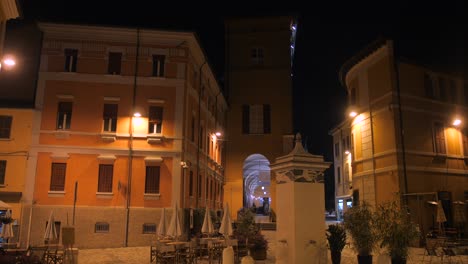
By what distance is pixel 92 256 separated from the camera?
17.7m

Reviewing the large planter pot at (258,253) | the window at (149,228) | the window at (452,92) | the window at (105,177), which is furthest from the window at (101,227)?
the window at (452,92)

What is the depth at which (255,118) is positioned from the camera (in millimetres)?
35562

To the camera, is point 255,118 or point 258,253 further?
point 255,118

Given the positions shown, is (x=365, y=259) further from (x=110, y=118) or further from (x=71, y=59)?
(x=71, y=59)

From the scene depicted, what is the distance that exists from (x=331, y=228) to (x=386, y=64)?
43.5 ft

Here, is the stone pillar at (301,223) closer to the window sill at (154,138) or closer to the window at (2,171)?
the window sill at (154,138)

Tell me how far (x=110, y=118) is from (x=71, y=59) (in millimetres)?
3749

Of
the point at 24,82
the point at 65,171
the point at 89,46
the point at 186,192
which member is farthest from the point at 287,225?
the point at 24,82

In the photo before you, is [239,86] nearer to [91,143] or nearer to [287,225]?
[91,143]

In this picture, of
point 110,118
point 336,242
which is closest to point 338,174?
point 110,118

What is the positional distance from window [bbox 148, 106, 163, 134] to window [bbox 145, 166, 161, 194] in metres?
1.97

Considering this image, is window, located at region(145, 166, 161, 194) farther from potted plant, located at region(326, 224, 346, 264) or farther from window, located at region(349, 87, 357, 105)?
window, located at region(349, 87, 357, 105)

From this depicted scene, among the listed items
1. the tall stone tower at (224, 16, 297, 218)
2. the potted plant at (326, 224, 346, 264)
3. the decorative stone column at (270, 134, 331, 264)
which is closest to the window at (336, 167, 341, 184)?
the tall stone tower at (224, 16, 297, 218)

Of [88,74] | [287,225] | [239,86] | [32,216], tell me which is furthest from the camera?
[239,86]
